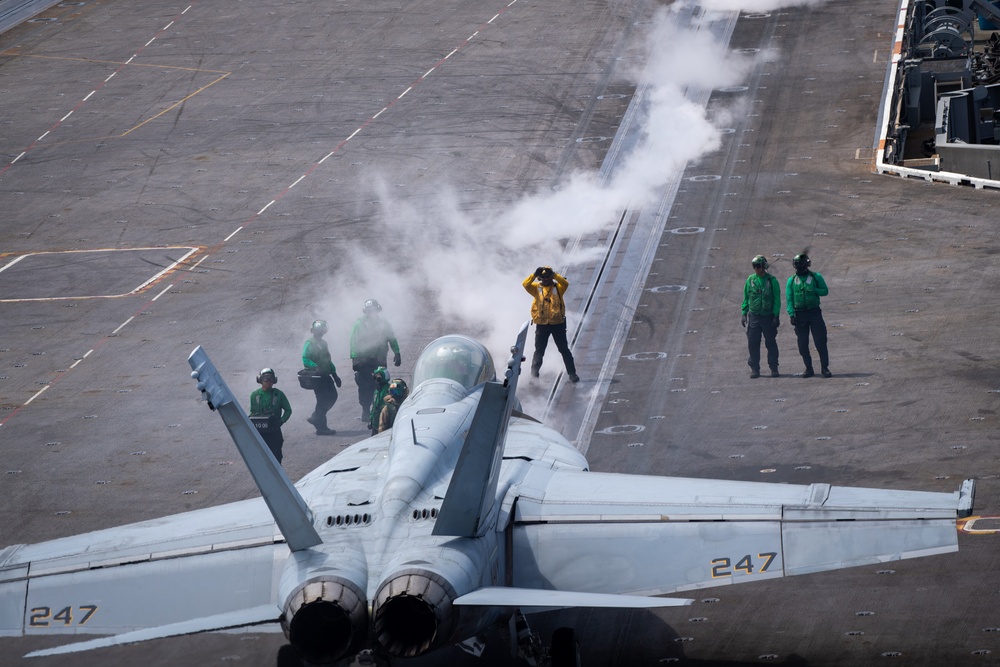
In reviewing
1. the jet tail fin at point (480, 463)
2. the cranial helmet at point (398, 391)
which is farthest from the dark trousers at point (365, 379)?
the jet tail fin at point (480, 463)

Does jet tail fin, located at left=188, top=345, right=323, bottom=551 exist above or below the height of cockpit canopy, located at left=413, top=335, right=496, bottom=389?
above

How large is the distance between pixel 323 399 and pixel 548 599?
1165 cm

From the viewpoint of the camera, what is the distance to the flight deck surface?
17516mm

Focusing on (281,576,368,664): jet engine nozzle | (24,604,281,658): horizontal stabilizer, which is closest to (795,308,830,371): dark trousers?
(281,576,368,664): jet engine nozzle

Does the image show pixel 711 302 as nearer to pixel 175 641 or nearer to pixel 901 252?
pixel 901 252

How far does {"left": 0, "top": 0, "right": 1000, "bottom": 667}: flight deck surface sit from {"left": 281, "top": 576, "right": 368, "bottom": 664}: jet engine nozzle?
12.0 feet

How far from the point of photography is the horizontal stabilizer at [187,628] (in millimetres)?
10930

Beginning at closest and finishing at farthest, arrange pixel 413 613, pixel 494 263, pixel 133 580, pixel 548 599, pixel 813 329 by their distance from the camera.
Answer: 1. pixel 548 599
2. pixel 413 613
3. pixel 133 580
4. pixel 813 329
5. pixel 494 263

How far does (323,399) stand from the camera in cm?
2247

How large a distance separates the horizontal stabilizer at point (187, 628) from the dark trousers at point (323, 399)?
412 inches

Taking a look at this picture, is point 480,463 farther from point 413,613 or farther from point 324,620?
point 324,620

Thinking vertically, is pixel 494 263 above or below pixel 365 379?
below

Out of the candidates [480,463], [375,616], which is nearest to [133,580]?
[375,616]

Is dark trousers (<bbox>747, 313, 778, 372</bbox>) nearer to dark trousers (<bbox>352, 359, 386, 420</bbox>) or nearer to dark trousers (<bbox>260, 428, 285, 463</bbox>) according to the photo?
dark trousers (<bbox>352, 359, 386, 420</bbox>)
